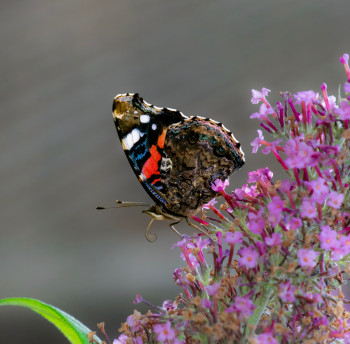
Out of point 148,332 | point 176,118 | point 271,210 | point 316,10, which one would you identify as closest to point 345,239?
point 271,210

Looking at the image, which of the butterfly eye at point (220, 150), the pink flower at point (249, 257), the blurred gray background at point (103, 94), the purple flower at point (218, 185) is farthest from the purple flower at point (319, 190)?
the blurred gray background at point (103, 94)

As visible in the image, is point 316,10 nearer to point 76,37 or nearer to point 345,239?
point 76,37

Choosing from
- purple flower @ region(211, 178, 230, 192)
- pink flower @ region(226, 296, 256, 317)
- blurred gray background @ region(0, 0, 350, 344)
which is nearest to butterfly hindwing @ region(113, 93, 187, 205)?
purple flower @ region(211, 178, 230, 192)

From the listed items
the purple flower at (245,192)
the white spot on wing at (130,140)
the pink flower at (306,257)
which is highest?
the white spot on wing at (130,140)

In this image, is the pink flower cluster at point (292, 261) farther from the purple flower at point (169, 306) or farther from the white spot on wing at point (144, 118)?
the white spot on wing at point (144, 118)

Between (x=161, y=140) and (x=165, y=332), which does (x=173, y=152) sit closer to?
(x=161, y=140)

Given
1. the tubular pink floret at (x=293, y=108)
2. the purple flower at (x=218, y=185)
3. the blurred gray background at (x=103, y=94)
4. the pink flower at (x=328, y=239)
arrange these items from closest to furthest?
the pink flower at (x=328, y=239), the tubular pink floret at (x=293, y=108), the purple flower at (x=218, y=185), the blurred gray background at (x=103, y=94)

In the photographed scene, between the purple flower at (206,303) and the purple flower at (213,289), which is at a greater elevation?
the purple flower at (213,289)
